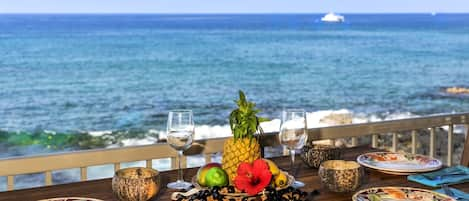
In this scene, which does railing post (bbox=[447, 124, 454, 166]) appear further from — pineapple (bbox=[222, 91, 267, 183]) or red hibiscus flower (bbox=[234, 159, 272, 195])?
red hibiscus flower (bbox=[234, 159, 272, 195])

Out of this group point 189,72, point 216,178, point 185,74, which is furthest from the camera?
point 189,72

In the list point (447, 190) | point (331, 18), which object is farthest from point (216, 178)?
point (331, 18)

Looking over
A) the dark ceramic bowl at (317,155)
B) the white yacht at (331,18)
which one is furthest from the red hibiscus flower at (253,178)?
the white yacht at (331,18)

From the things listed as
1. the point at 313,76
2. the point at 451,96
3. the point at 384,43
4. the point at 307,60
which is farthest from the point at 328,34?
the point at 451,96

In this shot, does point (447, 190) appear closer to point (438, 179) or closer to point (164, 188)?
point (438, 179)

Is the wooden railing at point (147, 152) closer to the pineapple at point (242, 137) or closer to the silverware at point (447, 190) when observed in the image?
the pineapple at point (242, 137)

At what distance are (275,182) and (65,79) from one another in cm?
1835

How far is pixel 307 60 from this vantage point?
23438mm

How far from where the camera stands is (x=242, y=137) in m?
1.80

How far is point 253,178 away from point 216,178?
7.2 inches

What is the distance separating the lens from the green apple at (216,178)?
1.78 m

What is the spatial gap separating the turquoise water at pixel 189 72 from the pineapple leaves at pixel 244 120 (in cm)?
1334

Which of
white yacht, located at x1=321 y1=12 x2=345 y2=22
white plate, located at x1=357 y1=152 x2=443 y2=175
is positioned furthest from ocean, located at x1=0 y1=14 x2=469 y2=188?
white plate, located at x1=357 y1=152 x2=443 y2=175

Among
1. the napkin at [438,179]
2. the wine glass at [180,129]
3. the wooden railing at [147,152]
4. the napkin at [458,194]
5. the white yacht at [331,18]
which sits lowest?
the wooden railing at [147,152]
